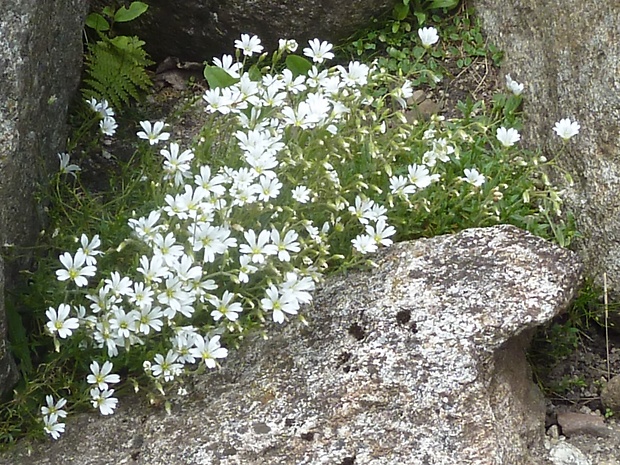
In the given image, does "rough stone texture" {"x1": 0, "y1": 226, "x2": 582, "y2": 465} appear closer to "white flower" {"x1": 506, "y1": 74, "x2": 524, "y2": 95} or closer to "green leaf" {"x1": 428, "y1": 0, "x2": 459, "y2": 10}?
"white flower" {"x1": 506, "y1": 74, "x2": 524, "y2": 95}

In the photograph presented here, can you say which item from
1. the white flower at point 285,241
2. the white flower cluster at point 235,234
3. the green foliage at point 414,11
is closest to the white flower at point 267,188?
the white flower cluster at point 235,234

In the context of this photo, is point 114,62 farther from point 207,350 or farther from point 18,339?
point 207,350

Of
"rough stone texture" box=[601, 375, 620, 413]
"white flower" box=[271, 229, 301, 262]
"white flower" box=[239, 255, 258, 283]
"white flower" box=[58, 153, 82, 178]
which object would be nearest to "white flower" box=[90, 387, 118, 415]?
"white flower" box=[239, 255, 258, 283]

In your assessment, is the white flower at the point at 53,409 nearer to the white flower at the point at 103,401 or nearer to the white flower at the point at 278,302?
the white flower at the point at 103,401

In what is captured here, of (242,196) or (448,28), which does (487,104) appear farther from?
(242,196)

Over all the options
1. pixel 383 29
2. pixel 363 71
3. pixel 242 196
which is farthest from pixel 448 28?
pixel 242 196

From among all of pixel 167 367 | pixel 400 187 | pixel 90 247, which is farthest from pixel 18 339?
pixel 400 187
